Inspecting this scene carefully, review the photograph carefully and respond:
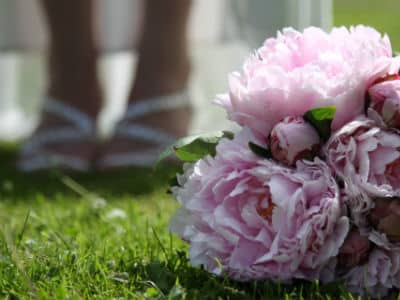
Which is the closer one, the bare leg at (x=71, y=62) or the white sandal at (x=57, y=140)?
the white sandal at (x=57, y=140)

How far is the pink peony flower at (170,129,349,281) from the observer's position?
1.06 m

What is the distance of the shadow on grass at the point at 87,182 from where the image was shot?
2.11 metres

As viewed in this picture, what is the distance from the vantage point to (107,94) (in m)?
2.76

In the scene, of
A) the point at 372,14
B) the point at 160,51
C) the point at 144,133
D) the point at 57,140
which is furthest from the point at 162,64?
the point at 372,14

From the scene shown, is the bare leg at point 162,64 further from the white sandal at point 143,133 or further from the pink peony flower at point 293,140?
the pink peony flower at point 293,140

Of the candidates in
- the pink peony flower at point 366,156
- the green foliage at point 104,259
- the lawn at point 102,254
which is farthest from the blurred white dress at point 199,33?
the pink peony flower at point 366,156

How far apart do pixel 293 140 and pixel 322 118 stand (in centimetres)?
4

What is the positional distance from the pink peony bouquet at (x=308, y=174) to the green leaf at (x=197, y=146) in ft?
0.14

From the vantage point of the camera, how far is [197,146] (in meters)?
1.21

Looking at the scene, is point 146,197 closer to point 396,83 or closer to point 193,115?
point 193,115

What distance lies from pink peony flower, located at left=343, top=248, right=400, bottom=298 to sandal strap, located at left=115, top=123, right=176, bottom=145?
4.64 ft

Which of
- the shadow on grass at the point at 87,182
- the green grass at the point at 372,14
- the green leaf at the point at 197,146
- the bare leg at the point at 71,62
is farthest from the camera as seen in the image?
the green grass at the point at 372,14

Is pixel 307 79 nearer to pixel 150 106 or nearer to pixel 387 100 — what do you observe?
pixel 387 100

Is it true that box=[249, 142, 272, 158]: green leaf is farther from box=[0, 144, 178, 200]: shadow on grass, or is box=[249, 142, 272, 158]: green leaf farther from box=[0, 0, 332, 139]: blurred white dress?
box=[0, 0, 332, 139]: blurred white dress
